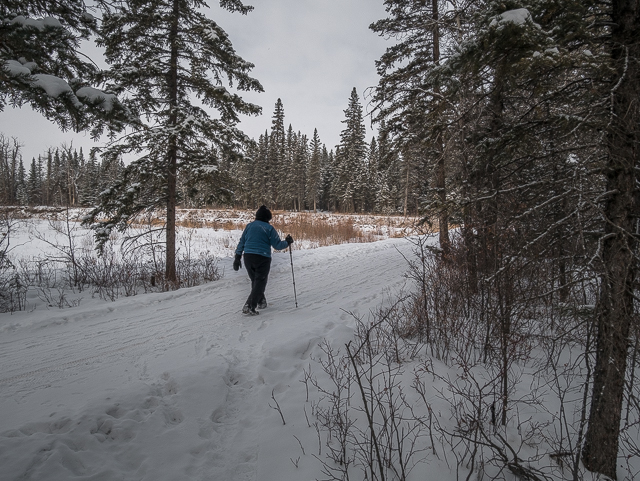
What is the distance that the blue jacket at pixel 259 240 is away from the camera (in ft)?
18.5

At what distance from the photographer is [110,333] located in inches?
178

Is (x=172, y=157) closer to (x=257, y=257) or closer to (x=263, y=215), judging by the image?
(x=263, y=215)

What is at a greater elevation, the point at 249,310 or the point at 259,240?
the point at 259,240

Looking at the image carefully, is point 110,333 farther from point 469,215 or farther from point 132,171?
point 469,215

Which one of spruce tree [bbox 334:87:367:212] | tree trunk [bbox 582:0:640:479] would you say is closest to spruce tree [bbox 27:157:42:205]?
spruce tree [bbox 334:87:367:212]

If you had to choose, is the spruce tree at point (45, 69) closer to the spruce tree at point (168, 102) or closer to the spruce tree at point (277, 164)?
the spruce tree at point (168, 102)

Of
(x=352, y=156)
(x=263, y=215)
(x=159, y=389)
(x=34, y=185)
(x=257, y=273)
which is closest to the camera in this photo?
(x=159, y=389)

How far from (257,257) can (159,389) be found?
2.94m

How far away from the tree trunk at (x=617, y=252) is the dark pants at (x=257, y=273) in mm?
4730

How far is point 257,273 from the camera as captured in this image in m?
5.57

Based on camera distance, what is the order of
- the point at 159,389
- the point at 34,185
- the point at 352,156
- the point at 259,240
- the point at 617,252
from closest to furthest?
the point at 617,252 → the point at 159,389 → the point at 259,240 → the point at 352,156 → the point at 34,185

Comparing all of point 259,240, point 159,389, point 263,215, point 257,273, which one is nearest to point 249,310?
point 257,273

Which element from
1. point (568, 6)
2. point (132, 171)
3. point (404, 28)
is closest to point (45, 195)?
point (132, 171)

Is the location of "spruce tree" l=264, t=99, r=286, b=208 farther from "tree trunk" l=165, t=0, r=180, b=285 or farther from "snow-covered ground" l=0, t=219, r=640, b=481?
"snow-covered ground" l=0, t=219, r=640, b=481
